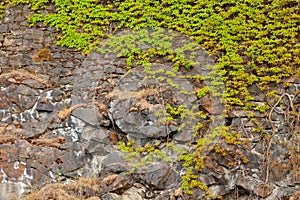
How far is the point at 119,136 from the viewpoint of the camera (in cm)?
625

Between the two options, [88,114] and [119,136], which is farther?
[88,114]

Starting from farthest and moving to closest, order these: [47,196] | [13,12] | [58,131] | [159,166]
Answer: [13,12]
[58,131]
[159,166]
[47,196]

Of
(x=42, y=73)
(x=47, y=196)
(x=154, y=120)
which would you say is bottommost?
(x=47, y=196)

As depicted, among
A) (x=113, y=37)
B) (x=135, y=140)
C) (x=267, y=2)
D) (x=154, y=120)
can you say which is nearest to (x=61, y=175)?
(x=135, y=140)

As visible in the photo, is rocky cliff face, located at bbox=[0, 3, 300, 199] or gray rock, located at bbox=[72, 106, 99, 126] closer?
rocky cliff face, located at bbox=[0, 3, 300, 199]

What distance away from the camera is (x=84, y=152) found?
240 inches

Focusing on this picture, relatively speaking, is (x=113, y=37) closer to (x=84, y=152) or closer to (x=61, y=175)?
(x=84, y=152)

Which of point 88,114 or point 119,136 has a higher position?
point 88,114

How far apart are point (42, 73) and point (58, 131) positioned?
130 centimetres

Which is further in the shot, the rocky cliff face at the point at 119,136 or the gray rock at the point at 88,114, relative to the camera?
the gray rock at the point at 88,114

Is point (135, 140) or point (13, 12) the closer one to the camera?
point (135, 140)

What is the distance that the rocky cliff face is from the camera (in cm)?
579

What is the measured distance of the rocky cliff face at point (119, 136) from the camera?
5793 millimetres

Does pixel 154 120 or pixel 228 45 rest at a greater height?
pixel 228 45
